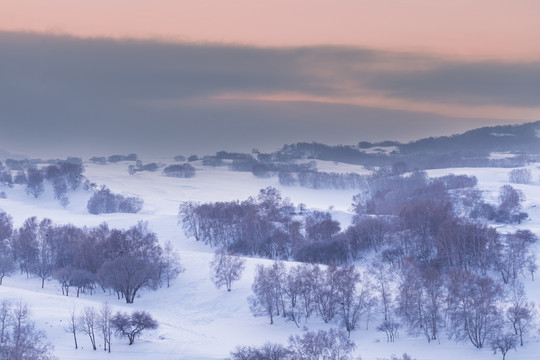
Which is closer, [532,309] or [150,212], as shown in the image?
[532,309]

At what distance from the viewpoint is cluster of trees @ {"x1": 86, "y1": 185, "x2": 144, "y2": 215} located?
177 meters

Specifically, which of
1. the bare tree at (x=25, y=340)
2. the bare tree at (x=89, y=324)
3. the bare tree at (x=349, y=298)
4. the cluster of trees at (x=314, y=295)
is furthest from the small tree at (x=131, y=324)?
the bare tree at (x=349, y=298)

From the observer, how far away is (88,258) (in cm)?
9725

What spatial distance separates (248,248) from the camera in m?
116

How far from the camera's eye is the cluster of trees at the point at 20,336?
48125 millimetres

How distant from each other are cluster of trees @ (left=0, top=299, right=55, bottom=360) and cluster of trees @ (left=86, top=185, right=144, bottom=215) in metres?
112

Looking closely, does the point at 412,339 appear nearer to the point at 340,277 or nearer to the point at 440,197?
the point at 340,277

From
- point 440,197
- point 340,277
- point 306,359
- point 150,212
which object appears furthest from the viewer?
point 150,212

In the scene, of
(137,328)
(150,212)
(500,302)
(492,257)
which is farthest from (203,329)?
(150,212)

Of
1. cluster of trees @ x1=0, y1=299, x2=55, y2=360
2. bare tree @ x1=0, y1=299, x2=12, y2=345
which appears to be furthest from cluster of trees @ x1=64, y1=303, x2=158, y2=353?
bare tree @ x1=0, y1=299, x2=12, y2=345

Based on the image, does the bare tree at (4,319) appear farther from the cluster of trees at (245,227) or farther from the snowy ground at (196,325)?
the cluster of trees at (245,227)

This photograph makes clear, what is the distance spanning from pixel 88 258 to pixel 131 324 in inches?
1520

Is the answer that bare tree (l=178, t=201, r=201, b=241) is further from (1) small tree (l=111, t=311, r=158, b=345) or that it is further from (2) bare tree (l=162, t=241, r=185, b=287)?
(1) small tree (l=111, t=311, r=158, b=345)

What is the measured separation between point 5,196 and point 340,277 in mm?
153534
